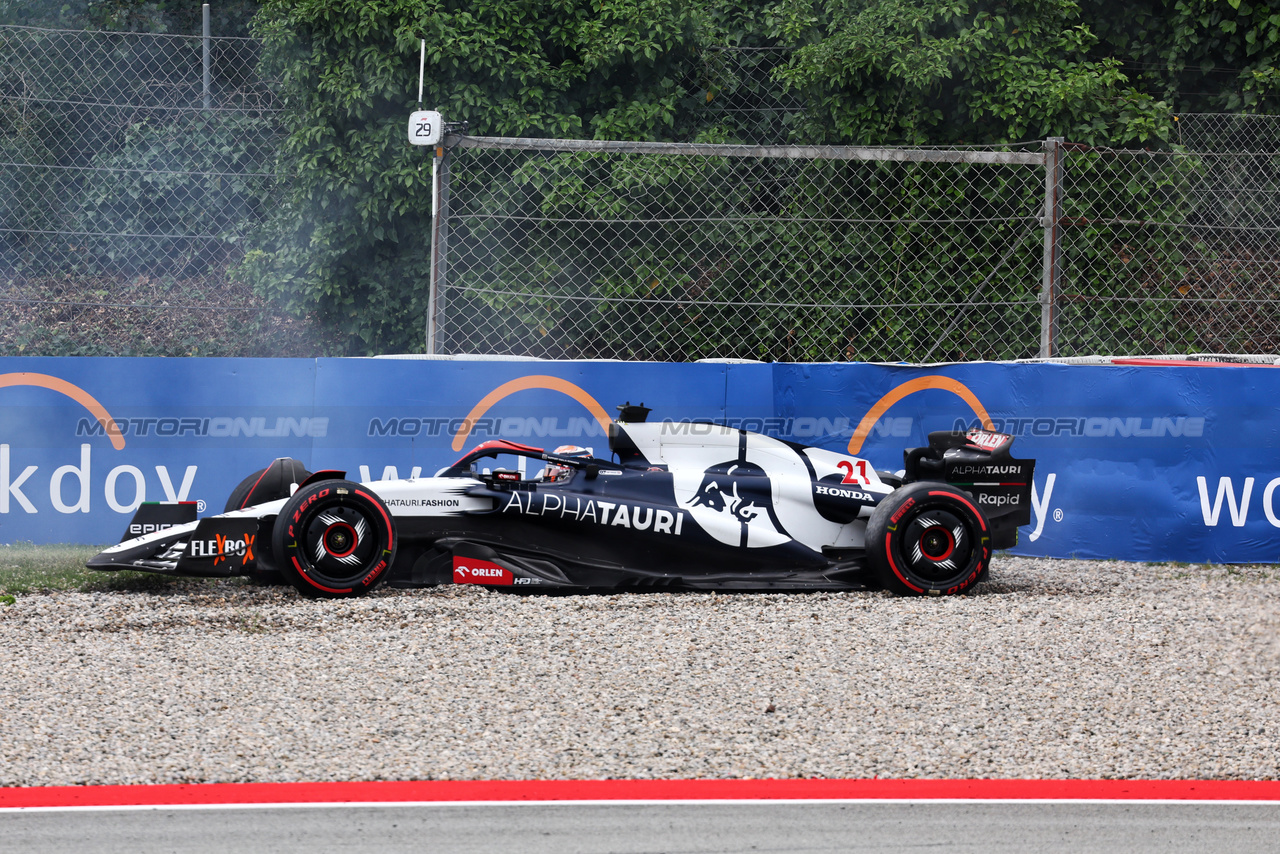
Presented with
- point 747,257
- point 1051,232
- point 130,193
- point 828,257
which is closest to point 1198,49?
point 828,257

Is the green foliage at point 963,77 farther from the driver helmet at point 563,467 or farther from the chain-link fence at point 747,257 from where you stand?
the driver helmet at point 563,467

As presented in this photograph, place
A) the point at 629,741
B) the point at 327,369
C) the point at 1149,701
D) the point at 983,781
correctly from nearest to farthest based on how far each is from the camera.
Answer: the point at 983,781
the point at 629,741
the point at 1149,701
the point at 327,369

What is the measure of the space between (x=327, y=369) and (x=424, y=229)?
13.9ft

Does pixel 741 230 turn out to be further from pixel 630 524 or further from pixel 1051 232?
pixel 630 524

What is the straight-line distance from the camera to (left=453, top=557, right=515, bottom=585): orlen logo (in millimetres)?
7570

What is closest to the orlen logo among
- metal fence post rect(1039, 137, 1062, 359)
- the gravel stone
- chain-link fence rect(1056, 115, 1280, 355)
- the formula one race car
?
the formula one race car

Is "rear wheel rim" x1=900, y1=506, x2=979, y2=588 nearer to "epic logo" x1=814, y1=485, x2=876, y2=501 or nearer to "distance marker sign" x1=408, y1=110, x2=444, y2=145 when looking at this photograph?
"epic logo" x1=814, y1=485, x2=876, y2=501

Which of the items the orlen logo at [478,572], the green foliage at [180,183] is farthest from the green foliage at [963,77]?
the orlen logo at [478,572]

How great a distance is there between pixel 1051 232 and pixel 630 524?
349cm

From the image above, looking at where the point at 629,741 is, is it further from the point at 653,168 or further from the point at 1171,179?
the point at 1171,179

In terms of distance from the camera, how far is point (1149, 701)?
532 centimetres

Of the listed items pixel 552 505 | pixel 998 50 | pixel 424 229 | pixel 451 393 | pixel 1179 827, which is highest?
pixel 998 50

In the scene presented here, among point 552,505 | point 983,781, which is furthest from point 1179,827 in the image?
point 552,505

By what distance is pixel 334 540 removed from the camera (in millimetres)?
7273
